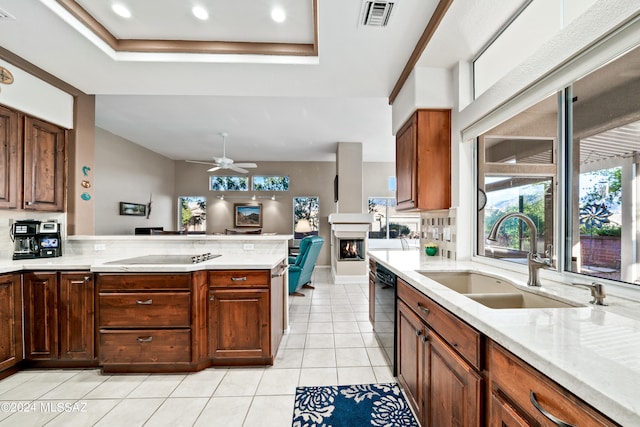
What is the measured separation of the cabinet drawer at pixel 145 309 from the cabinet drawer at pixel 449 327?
177 centimetres

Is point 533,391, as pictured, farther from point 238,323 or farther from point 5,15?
point 5,15

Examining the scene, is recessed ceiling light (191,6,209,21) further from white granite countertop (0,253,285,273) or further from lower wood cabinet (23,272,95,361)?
lower wood cabinet (23,272,95,361)

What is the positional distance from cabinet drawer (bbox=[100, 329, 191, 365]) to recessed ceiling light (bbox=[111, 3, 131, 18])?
255 cm

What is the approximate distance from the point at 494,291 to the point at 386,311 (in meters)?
0.87

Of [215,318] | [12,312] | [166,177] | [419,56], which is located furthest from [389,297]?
[166,177]

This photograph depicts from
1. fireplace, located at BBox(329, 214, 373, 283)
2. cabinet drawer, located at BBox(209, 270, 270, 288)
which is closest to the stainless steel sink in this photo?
cabinet drawer, located at BBox(209, 270, 270, 288)

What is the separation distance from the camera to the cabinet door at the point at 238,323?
7.34 feet

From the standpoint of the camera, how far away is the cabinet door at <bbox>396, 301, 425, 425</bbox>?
5.04 ft

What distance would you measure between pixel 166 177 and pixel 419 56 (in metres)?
7.15

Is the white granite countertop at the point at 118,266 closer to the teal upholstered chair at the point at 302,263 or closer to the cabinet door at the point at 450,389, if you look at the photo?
the cabinet door at the point at 450,389

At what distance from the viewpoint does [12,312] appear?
2.15 m

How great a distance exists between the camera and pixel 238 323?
224 centimetres

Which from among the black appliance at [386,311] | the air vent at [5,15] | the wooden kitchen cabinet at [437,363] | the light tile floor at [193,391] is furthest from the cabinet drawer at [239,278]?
the air vent at [5,15]

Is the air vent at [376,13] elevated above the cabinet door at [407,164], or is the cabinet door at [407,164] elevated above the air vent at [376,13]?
the air vent at [376,13]
